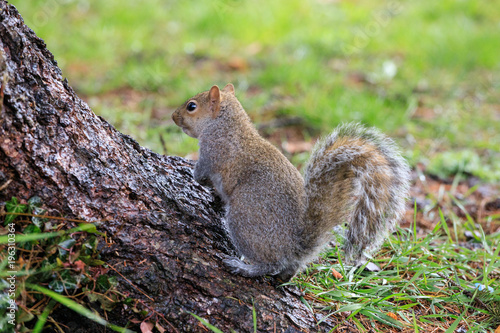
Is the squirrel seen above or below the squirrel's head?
below

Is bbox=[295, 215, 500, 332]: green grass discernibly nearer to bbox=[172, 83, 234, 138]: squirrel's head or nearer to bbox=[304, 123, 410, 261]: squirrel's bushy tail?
bbox=[304, 123, 410, 261]: squirrel's bushy tail

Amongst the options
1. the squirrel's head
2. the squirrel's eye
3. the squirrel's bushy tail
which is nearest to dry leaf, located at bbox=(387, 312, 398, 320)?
the squirrel's bushy tail

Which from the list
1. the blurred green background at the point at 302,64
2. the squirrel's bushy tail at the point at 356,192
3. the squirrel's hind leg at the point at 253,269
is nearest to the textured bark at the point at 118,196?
the squirrel's hind leg at the point at 253,269

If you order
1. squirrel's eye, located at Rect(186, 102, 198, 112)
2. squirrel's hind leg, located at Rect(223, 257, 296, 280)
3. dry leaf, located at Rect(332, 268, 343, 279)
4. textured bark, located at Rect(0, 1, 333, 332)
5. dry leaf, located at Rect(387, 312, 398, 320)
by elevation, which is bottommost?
dry leaf, located at Rect(387, 312, 398, 320)

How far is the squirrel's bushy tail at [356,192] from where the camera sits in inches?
67.0

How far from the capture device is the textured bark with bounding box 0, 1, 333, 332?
1316 millimetres

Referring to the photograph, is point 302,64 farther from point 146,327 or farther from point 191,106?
point 146,327

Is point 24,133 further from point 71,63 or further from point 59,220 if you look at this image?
point 71,63

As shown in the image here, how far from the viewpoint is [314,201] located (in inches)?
69.1

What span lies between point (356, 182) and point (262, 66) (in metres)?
3.30

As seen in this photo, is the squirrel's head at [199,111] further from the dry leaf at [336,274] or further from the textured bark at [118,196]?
the dry leaf at [336,274]

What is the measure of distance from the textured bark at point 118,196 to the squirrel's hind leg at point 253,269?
0.03m

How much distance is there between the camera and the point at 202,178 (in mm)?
2016

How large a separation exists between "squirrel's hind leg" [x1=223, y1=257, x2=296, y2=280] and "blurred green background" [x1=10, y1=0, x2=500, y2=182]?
144 cm
